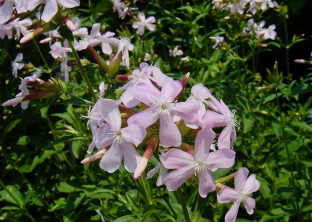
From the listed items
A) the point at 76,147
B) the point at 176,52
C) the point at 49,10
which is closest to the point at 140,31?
the point at 176,52

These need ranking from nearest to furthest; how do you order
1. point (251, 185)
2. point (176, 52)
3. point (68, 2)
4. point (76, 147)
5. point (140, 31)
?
point (251, 185) < point (68, 2) < point (76, 147) < point (140, 31) < point (176, 52)

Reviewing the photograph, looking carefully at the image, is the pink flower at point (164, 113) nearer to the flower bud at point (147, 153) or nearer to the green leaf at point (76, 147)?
the flower bud at point (147, 153)

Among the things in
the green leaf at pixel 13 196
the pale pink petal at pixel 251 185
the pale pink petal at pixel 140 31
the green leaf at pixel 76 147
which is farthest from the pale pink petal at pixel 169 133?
the pale pink petal at pixel 140 31

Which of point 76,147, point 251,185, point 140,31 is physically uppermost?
point 251,185

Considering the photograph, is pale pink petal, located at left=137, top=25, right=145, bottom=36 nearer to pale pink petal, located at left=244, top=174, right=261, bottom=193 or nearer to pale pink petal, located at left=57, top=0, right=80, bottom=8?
pale pink petal, located at left=57, top=0, right=80, bottom=8

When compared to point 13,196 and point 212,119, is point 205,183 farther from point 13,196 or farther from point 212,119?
point 13,196

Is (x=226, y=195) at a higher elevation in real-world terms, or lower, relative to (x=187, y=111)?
lower

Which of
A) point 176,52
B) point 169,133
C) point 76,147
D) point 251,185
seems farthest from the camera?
point 176,52
